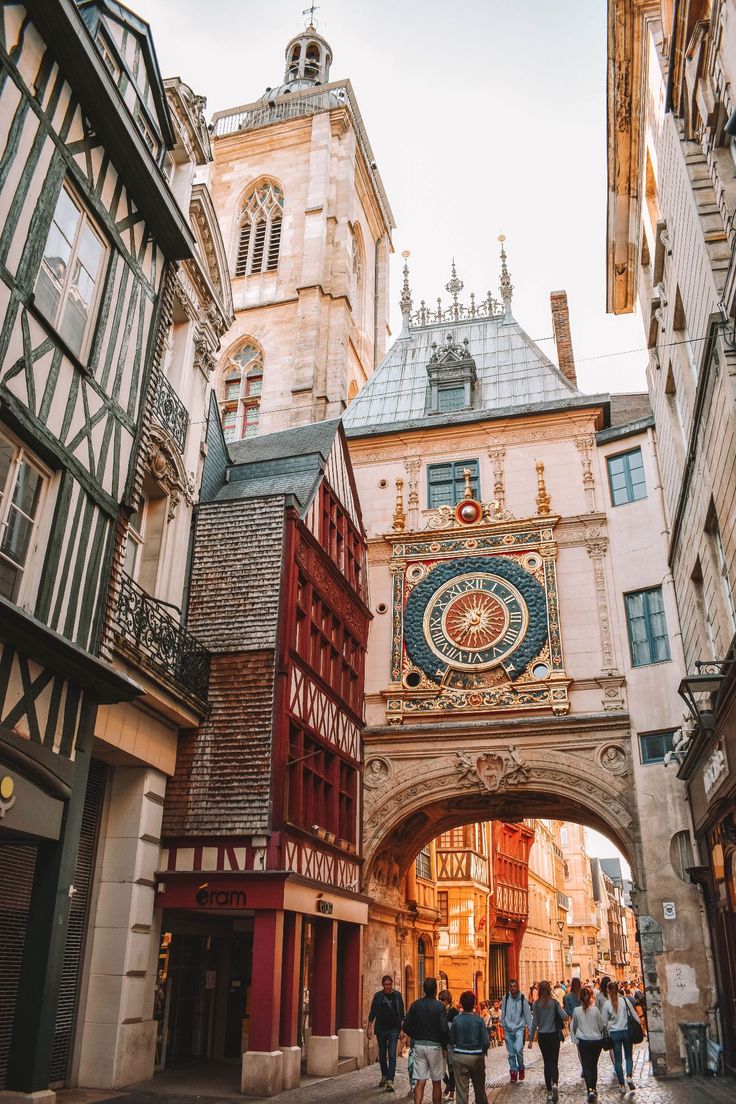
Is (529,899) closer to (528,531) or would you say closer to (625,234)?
(528,531)

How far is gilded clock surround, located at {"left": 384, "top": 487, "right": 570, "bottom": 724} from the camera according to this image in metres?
17.6

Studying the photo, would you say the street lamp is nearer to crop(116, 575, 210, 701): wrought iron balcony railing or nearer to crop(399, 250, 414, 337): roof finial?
crop(116, 575, 210, 701): wrought iron balcony railing

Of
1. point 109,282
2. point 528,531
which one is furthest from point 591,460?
point 109,282

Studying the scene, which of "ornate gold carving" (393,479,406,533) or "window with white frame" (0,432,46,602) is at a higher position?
"ornate gold carving" (393,479,406,533)

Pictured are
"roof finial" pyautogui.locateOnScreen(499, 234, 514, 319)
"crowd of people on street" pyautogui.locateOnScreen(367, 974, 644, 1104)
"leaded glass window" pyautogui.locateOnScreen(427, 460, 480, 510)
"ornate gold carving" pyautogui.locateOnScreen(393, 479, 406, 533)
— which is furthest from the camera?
"roof finial" pyautogui.locateOnScreen(499, 234, 514, 319)

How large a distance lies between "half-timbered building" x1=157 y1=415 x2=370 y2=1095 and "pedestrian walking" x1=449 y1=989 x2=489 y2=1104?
2963mm

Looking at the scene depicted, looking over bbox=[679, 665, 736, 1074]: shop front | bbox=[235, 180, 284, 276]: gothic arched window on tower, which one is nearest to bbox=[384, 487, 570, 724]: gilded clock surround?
bbox=[679, 665, 736, 1074]: shop front

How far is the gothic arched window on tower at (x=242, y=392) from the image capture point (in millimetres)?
30250

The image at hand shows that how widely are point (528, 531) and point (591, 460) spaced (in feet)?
7.13

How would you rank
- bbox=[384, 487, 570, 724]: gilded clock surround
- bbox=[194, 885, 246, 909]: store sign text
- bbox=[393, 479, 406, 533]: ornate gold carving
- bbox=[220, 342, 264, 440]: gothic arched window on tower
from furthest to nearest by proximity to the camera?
bbox=[220, 342, 264, 440]: gothic arched window on tower < bbox=[393, 479, 406, 533]: ornate gold carving < bbox=[384, 487, 570, 724]: gilded clock surround < bbox=[194, 885, 246, 909]: store sign text

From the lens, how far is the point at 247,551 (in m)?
13.6

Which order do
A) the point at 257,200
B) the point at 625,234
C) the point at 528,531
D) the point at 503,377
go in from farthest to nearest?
the point at 257,200 → the point at 503,377 → the point at 528,531 → the point at 625,234

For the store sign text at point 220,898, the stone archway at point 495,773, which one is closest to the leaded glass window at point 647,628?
the stone archway at point 495,773

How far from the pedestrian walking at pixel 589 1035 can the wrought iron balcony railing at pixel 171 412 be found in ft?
29.8
